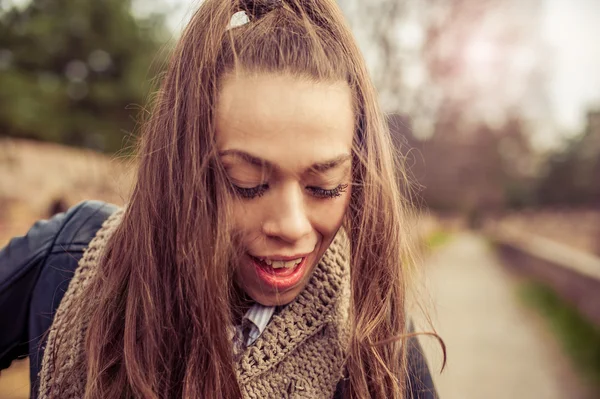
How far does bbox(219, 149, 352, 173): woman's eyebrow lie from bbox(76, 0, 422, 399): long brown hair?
0.19 feet

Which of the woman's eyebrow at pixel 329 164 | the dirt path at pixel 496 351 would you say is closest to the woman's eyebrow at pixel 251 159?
the woman's eyebrow at pixel 329 164

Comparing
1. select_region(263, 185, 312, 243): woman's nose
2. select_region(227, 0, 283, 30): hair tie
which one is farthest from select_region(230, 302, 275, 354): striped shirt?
select_region(227, 0, 283, 30): hair tie

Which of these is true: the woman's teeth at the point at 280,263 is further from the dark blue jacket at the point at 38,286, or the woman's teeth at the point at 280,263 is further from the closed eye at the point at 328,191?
the dark blue jacket at the point at 38,286

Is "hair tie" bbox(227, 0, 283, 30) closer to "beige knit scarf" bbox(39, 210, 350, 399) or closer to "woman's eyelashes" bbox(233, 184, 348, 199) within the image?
"woman's eyelashes" bbox(233, 184, 348, 199)

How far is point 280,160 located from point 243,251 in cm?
26

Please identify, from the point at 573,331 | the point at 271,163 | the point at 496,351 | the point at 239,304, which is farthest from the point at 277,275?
the point at 573,331

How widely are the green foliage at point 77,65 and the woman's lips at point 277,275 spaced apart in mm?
7876

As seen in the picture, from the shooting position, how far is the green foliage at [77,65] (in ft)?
27.7

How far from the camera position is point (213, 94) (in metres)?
1.22

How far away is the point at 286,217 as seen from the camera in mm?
→ 1192

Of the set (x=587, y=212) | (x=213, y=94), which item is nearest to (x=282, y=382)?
(x=213, y=94)

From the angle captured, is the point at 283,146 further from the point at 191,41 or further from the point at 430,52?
the point at 430,52

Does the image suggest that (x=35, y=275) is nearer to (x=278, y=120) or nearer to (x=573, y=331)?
(x=278, y=120)

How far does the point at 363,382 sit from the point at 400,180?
0.67 metres
